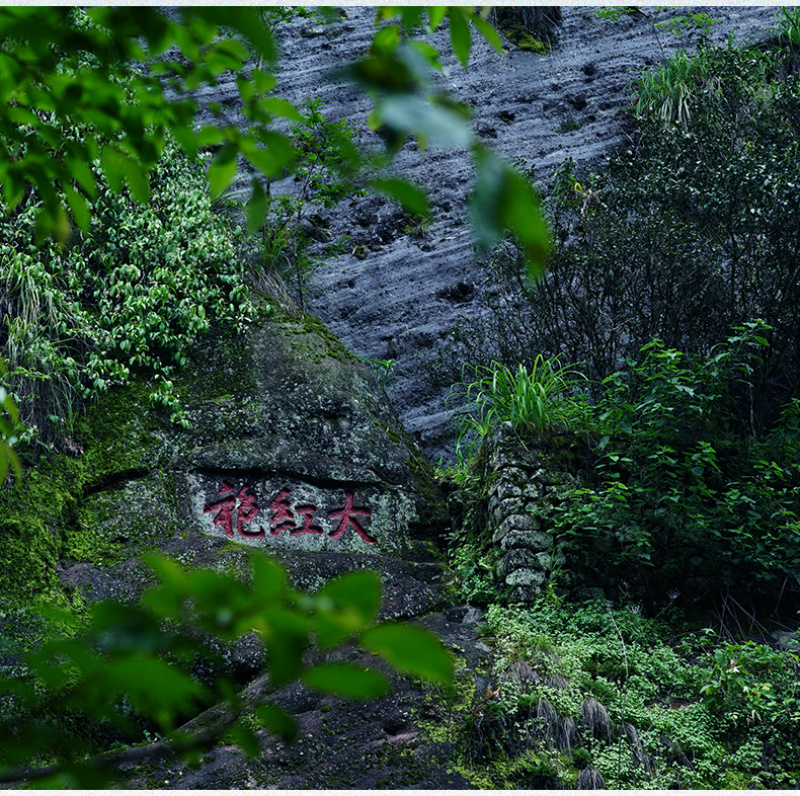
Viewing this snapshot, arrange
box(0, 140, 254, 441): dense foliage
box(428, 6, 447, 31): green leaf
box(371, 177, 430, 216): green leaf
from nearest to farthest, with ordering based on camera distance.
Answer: box(371, 177, 430, 216): green leaf < box(428, 6, 447, 31): green leaf < box(0, 140, 254, 441): dense foliage

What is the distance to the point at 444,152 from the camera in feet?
28.9

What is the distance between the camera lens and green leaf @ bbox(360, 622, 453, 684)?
85 cm

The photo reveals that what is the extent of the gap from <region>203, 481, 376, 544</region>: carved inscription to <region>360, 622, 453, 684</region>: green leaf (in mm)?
4403

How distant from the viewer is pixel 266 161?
133 centimetres

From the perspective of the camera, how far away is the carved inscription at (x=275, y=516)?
5156 mm

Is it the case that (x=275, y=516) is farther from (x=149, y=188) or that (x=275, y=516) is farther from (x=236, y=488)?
(x=149, y=188)

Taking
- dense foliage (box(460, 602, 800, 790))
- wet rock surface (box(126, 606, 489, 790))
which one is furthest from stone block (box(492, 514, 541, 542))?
wet rock surface (box(126, 606, 489, 790))

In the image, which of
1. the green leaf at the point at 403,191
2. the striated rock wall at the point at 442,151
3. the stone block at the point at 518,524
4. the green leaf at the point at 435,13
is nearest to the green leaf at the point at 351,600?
the green leaf at the point at 403,191

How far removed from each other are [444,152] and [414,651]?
8.50 meters

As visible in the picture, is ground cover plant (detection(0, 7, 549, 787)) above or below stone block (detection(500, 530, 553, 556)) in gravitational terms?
above

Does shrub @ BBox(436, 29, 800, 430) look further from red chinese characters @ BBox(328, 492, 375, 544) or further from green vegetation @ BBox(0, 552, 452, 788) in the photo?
green vegetation @ BBox(0, 552, 452, 788)

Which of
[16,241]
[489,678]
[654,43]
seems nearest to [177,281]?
[16,241]

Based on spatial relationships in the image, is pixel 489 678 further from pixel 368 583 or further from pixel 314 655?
pixel 368 583

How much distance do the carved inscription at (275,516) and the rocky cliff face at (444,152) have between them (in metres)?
2.22
